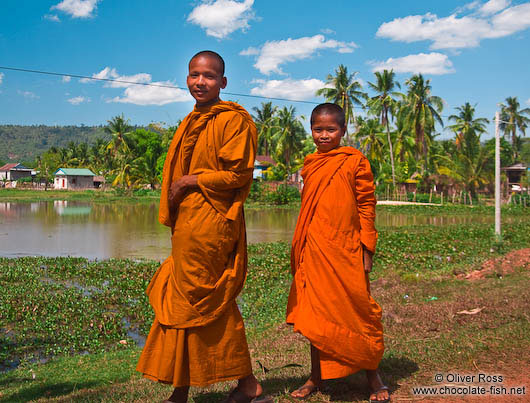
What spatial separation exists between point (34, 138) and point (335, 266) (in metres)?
168

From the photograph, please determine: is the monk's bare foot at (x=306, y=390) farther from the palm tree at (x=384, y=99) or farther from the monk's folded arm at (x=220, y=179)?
the palm tree at (x=384, y=99)

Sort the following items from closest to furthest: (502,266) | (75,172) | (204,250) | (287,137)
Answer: (204,250) < (502,266) < (287,137) < (75,172)

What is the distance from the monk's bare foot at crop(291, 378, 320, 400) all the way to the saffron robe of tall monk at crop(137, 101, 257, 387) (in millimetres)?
423

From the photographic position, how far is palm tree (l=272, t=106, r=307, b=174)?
142ft

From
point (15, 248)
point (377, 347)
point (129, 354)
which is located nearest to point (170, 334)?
A: point (377, 347)

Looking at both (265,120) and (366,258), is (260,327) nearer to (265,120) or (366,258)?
(366,258)

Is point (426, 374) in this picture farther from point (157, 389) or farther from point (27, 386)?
point (27, 386)

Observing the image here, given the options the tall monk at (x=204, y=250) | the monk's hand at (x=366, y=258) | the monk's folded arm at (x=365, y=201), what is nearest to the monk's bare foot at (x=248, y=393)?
the tall monk at (x=204, y=250)

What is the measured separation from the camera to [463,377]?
331 centimetres

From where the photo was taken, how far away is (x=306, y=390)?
9.71 feet

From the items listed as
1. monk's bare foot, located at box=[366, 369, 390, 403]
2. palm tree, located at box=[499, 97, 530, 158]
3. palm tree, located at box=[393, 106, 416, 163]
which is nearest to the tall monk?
monk's bare foot, located at box=[366, 369, 390, 403]

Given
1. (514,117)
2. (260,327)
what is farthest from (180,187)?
(514,117)

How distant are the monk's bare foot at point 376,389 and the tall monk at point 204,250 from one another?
0.66m

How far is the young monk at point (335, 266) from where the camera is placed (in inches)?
112
